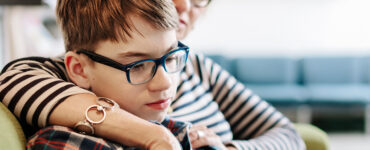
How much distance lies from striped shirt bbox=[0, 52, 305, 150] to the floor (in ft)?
8.97

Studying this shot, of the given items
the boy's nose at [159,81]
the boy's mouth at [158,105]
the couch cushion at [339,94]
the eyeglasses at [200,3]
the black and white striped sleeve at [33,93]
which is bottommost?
the couch cushion at [339,94]

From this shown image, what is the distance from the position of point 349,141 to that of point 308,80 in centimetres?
111

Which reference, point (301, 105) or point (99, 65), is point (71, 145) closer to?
point (99, 65)

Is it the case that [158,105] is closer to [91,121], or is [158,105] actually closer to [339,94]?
[91,121]

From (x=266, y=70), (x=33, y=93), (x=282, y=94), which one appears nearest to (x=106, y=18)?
(x=33, y=93)

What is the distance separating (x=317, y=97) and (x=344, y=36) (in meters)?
1.71

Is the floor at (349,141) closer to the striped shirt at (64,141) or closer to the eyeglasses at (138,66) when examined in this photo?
the eyeglasses at (138,66)

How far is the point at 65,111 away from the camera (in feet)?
2.03

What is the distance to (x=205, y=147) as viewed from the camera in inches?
33.3

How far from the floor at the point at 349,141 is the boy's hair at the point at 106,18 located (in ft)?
11.2

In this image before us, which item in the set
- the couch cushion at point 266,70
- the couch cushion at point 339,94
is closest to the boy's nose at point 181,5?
the couch cushion at point 339,94

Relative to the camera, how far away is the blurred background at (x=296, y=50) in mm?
4238

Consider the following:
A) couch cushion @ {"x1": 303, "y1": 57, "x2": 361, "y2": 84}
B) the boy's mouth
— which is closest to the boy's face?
the boy's mouth

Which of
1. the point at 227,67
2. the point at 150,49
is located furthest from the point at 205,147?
the point at 227,67
